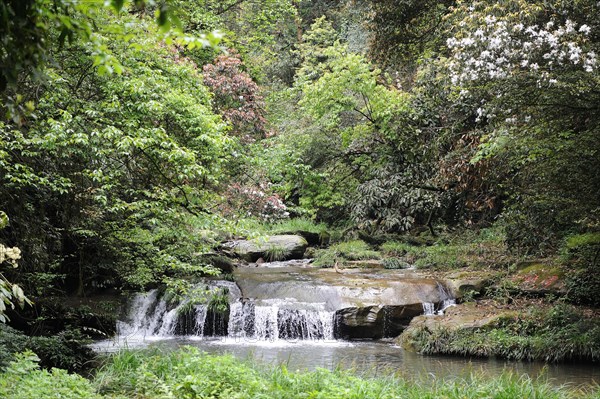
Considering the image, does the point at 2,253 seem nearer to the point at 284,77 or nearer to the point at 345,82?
the point at 345,82

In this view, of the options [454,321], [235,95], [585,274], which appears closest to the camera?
[454,321]

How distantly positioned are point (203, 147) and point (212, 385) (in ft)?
14.9

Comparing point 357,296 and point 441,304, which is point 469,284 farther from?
point 357,296

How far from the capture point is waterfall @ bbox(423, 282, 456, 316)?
1267 cm

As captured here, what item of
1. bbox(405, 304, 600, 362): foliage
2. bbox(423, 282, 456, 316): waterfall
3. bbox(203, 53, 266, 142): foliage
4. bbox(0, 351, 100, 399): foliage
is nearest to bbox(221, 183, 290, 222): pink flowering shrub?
bbox(203, 53, 266, 142): foliage

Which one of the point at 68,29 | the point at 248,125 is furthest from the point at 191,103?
the point at 248,125

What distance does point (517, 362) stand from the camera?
32.0 feet

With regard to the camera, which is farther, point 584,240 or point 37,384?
point 584,240

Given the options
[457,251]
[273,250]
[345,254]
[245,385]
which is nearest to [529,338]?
[457,251]

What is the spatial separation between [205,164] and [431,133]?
32.6ft

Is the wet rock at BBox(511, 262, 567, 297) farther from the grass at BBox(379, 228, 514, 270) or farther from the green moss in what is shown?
the grass at BBox(379, 228, 514, 270)

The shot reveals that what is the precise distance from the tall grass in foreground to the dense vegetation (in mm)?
185

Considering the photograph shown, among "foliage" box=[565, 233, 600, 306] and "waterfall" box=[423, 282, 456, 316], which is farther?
"waterfall" box=[423, 282, 456, 316]

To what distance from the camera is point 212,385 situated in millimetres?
5281
